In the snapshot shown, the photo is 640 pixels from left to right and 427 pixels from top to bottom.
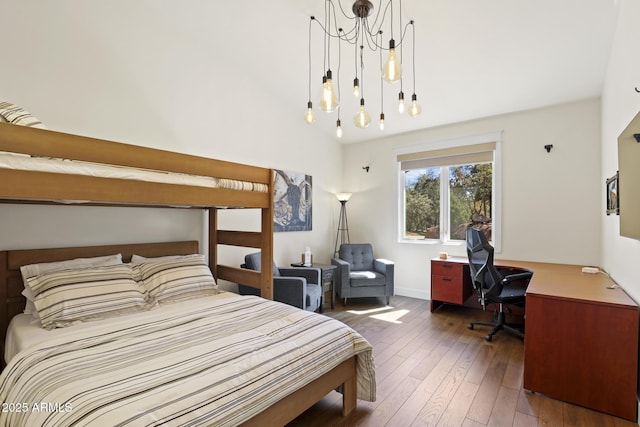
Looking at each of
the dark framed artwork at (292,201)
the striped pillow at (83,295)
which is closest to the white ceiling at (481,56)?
the dark framed artwork at (292,201)

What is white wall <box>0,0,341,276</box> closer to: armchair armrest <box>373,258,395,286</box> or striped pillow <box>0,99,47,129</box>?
striped pillow <box>0,99,47,129</box>

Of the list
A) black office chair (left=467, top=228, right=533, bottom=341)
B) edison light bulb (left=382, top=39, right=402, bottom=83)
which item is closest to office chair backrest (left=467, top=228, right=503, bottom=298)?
black office chair (left=467, top=228, right=533, bottom=341)

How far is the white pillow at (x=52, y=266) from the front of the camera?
6.24ft

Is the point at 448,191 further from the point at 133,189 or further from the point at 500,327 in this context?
the point at 133,189

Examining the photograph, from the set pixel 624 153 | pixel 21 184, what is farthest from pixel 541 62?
pixel 21 184

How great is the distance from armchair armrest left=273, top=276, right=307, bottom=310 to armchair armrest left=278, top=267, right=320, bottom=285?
1.58 ft

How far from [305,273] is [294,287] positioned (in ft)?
1.81

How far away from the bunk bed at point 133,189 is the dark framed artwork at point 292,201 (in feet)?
3.91

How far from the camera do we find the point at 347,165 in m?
5.07

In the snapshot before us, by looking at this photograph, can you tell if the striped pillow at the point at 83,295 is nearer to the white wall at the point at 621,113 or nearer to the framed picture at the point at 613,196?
the white wall at the point at 621,113

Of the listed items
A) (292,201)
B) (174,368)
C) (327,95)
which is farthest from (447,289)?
(174,368)

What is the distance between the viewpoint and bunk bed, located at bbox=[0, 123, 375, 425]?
1396 millimetres

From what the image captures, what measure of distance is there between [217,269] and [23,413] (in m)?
1.95

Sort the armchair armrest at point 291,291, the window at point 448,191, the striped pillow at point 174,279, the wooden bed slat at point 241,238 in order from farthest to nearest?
1. the window at point 448,191
2. the armchair armrest at point 291,291
3. the wooden bed slat at point 241,238
4. the striped pillow at point 174,279
